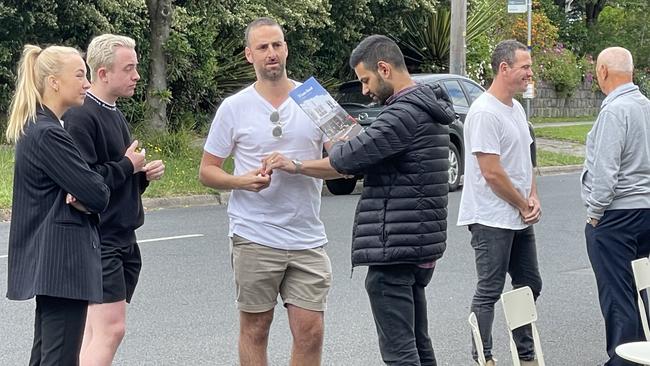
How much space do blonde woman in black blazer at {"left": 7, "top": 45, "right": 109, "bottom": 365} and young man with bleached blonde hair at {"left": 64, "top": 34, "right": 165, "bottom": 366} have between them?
1.28 feet

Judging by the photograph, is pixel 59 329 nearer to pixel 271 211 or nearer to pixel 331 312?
pixel 271 211

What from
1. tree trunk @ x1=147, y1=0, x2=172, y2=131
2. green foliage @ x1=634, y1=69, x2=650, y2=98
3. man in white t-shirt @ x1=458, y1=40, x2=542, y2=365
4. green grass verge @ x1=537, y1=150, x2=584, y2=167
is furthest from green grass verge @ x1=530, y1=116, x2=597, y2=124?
man in white t-shirt @ x1=458, y1=40, x2=542, y2=365

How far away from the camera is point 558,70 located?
98.3ft

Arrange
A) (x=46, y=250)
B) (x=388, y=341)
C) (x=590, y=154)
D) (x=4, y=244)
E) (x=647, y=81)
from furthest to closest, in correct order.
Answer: (x=647, y=81)
(x=4, y=244)
(x=590, y=154)
(x=388, y=341)
(x=46, y=250)

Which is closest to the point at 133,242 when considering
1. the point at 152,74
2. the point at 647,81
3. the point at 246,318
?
the point at 246,318

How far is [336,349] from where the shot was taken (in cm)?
632

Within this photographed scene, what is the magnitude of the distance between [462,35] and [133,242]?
14325 millimetres

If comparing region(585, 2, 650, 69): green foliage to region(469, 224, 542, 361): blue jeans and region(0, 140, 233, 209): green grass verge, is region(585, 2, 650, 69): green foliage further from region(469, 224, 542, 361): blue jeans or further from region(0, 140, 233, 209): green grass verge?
region(469, 224, 542, 361): blue jeans

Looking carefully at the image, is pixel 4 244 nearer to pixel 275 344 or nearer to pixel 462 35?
pixel 275 344

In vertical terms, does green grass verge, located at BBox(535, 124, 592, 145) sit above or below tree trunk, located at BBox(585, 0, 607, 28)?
below

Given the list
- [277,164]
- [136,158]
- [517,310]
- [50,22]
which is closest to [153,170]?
[136,158]

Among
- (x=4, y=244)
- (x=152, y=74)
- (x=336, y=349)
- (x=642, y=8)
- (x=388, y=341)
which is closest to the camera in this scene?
(x=388, y=341)

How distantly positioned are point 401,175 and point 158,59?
13617mm

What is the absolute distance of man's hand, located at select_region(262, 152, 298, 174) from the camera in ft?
14.7
